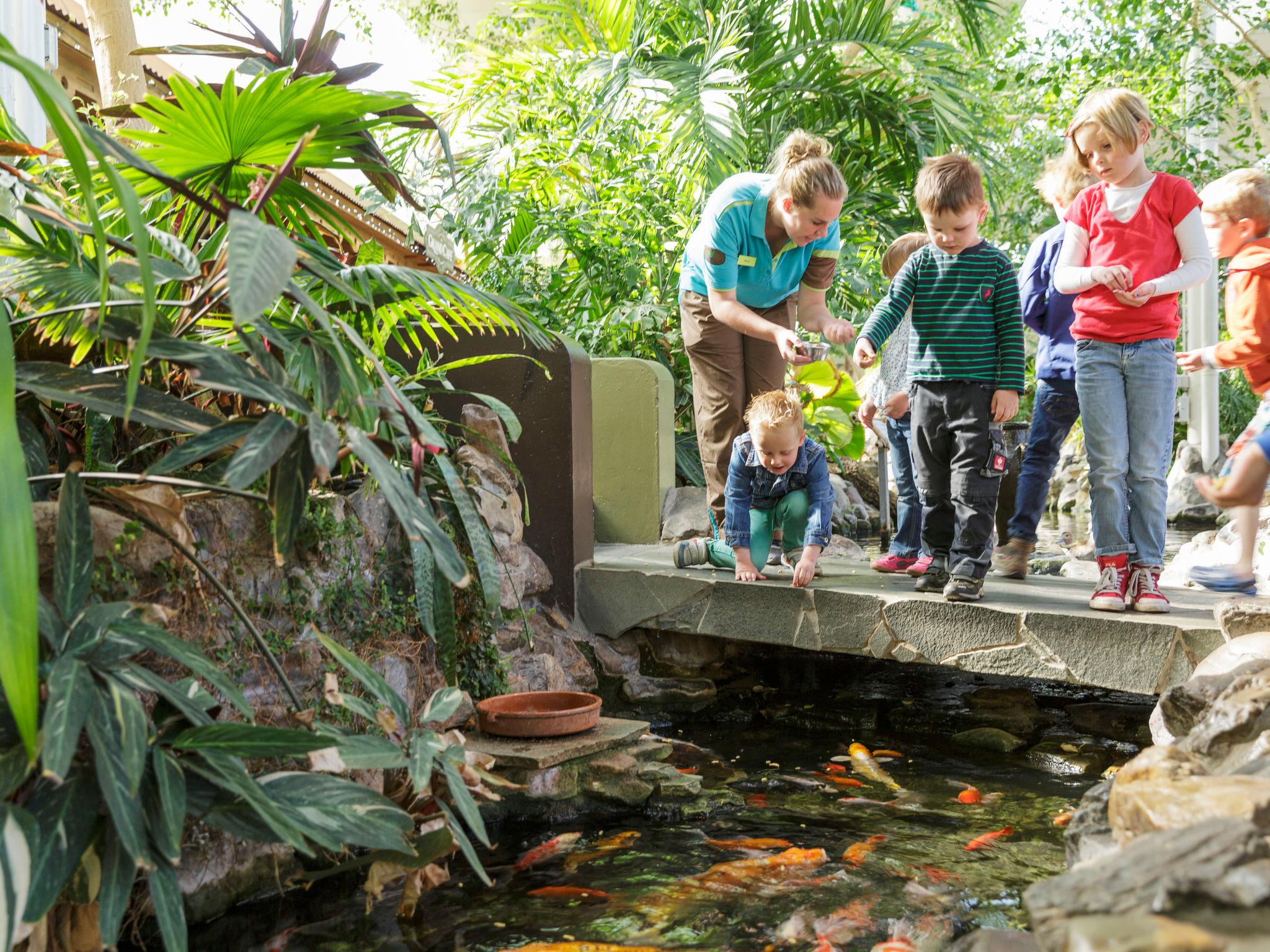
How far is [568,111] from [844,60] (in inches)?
87.9

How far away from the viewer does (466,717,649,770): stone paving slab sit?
9.42ft

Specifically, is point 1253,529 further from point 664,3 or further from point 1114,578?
point 664,3

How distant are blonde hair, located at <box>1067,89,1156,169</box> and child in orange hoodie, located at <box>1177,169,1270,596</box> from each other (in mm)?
335

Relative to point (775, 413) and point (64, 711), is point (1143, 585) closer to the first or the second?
point (775, 413)

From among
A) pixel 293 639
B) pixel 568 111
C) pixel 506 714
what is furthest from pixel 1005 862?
pixel 568 111

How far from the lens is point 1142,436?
3.28 meters

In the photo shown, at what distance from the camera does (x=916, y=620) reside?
3.55m

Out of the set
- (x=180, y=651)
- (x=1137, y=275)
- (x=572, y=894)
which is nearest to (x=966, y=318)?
(x=1137, y=275)

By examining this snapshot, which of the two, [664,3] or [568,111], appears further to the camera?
[664,3]

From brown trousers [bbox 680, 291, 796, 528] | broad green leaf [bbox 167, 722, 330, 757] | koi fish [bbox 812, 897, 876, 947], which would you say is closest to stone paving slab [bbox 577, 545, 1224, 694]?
brown trousers [bbox 680, 291, 796, 528]

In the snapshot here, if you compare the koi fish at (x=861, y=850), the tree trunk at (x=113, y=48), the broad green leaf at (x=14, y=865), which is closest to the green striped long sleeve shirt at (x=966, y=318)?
the koi fish at (x=861, y=850)

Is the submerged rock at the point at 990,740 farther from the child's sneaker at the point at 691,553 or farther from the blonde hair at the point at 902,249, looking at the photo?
the blonde hair at the point at 902,249

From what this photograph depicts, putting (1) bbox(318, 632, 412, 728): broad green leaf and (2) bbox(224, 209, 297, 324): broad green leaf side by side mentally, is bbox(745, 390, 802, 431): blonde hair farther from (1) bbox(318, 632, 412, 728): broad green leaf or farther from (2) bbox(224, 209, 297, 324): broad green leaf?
(2) bbox(224, 209, 297, 324): broad green leaf

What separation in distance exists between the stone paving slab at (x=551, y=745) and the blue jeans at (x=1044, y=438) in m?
1.67
